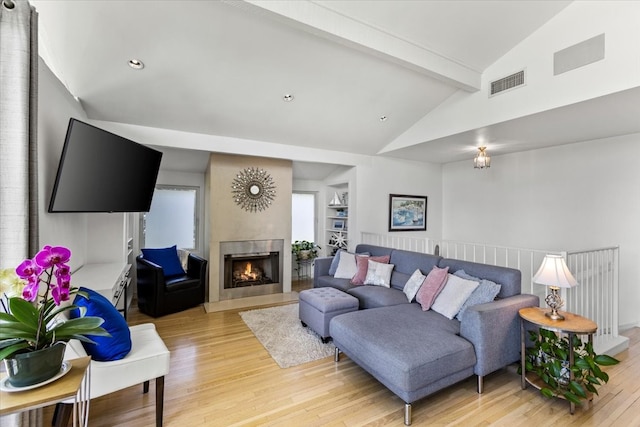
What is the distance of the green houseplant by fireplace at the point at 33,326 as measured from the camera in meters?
1.11

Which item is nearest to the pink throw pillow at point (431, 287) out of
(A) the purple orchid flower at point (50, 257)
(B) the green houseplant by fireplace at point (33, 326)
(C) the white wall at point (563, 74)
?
(C) the white wall at point (563, 74)

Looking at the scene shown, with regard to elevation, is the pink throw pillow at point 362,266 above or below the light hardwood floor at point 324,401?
above

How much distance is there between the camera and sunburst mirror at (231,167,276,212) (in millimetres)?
4539

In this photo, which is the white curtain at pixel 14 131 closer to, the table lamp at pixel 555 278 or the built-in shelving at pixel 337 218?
the table lamp at pixel 555 278

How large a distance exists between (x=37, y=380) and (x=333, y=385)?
1936 millimetres

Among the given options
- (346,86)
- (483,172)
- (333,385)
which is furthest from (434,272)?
(483,172)

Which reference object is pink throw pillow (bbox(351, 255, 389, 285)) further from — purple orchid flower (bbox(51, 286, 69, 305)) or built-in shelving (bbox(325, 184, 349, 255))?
purple orchid flower (bbox(51, 286, 69, 305))

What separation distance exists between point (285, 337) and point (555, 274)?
8.78 feet

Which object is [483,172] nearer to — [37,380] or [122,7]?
[122,7]

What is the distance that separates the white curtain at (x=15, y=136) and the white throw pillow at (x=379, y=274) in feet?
10.5

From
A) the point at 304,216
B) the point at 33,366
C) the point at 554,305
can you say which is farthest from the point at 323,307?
the point at 304,216

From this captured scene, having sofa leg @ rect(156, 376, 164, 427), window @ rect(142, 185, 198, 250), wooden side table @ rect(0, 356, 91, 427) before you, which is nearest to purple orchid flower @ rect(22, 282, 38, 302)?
wooden side table @ rect(0, 356, 91, 427)

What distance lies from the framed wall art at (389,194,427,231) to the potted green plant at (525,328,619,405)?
11.1 ft

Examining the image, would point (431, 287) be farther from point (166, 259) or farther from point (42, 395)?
point (166, 259)
